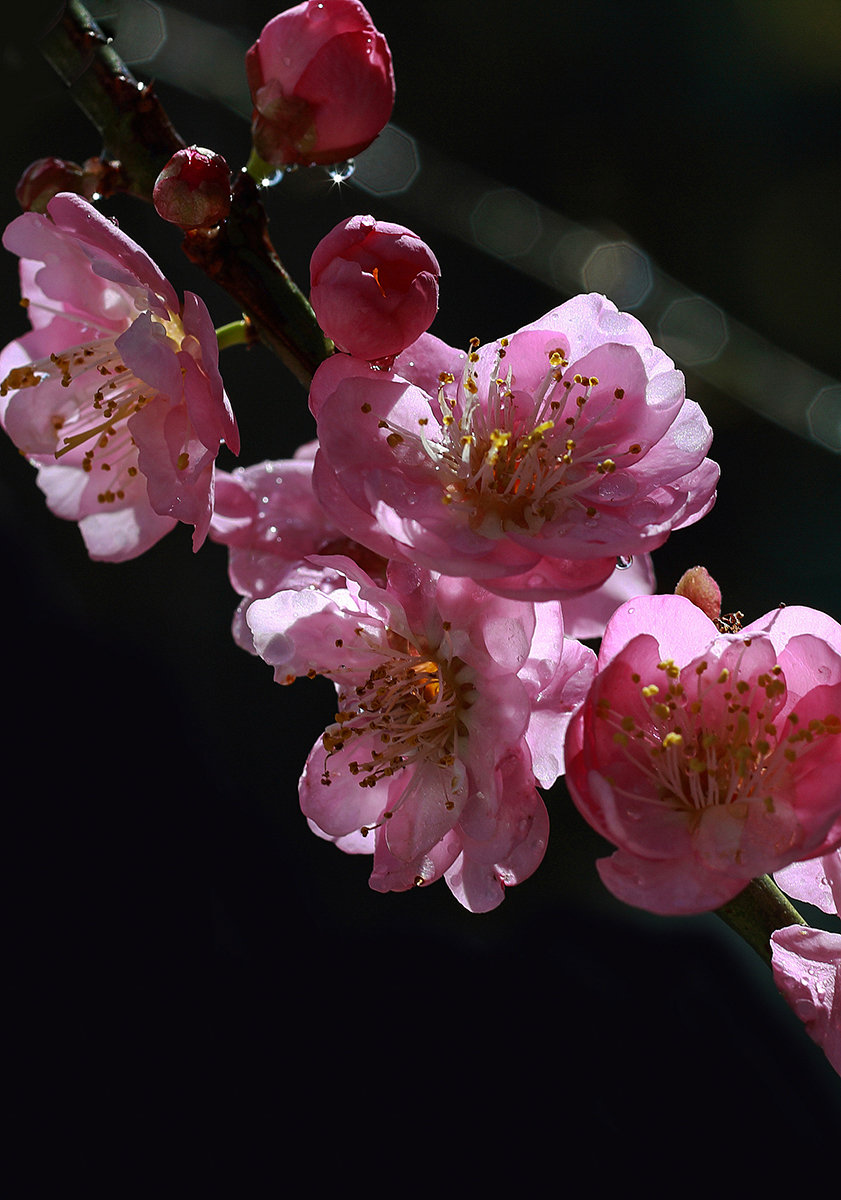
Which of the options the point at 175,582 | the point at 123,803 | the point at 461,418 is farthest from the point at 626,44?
the point at 123,803

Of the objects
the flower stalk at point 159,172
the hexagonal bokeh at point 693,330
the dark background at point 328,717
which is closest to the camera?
the flower stalk at point 159,172

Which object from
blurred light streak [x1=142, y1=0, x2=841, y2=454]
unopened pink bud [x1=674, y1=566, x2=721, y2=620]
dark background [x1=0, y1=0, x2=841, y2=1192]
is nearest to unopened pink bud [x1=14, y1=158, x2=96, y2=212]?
unopened pink bud [x1=674, y1=566, x2=721, y2=620]

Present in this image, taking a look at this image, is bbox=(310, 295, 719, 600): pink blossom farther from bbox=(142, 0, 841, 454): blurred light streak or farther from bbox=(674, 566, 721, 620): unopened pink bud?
bbox=(142, 0, 841, 454): blurred light streak

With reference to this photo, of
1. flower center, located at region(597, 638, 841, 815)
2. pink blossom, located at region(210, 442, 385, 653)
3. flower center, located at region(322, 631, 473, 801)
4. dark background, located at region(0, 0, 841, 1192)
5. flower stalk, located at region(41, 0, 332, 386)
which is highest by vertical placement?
flower stalk, located at region(41, 0, 332, 386)

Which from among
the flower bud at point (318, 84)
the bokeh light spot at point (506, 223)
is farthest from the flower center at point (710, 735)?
the bokeh light spot at point (506, 223)

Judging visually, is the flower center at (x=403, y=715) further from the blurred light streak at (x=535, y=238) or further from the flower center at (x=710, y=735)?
the blurred light streak at (x=535, y=238)

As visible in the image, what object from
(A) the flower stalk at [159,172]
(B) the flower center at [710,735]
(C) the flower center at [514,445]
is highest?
(A) the flower stalk at [159,172]

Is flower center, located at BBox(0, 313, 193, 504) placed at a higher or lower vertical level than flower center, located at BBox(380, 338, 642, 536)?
lower

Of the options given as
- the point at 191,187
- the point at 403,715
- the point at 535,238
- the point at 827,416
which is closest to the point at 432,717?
the point at 403,715
